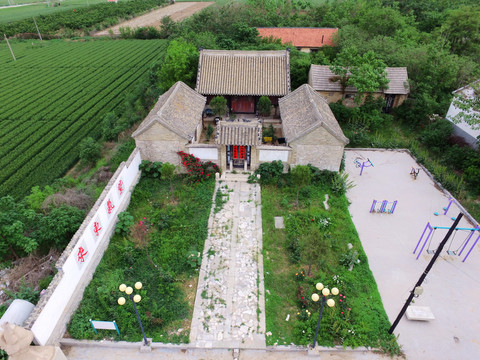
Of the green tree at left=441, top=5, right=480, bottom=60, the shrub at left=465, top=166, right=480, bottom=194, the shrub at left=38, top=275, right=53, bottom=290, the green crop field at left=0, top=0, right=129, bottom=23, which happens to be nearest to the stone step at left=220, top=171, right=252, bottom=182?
the shrub at left=38, top=275, right=53, bottom=290

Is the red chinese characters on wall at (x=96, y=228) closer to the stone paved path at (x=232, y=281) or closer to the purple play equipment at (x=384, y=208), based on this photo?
the stone paved path at (x=232, y=281)

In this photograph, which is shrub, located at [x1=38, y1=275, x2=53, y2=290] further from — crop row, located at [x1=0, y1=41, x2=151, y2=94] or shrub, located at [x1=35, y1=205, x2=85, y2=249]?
crop row, located at [x1=0, y1=41, x2=151, y2=94]

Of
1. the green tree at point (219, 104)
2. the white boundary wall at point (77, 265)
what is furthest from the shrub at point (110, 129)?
the white boundary wall at point (77, 265)

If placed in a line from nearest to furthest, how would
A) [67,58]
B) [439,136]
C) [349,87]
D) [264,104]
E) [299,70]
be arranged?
[439,136] < [264,104] < [349,87] < [299,70] < [67,58]

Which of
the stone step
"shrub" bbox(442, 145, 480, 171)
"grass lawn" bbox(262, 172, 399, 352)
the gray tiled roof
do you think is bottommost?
"grass lawn" bbox(262, 172, 399, 352)

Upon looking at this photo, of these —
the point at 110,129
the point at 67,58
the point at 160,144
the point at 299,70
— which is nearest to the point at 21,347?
the point at 160,144

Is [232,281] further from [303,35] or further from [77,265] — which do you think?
[303,35]

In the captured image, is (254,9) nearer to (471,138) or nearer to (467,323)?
(471,138)
